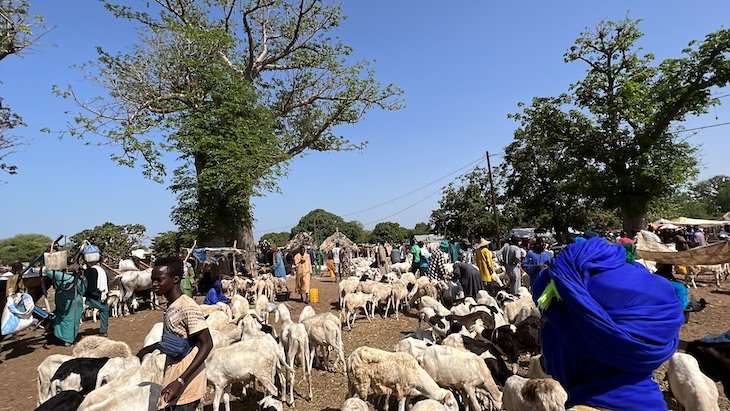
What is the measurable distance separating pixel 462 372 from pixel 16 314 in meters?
9.32

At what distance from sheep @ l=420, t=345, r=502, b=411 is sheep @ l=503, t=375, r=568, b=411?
677 millimetres

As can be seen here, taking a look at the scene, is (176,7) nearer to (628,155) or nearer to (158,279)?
(158,279)

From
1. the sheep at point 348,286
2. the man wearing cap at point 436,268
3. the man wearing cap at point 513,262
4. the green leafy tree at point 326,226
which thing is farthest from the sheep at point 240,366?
the green leafy tree at point 326,226

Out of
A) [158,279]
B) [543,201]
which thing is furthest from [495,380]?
[543,201]

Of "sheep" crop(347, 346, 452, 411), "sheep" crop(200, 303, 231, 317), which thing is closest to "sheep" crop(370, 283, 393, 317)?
"sheep" crop(200, 303, 231, 317)

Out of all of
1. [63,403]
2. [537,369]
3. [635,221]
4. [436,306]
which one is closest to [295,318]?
[436,306]

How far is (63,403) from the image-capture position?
3758 mm

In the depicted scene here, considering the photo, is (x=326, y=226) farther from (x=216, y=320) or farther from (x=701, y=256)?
(x=701, y=256)

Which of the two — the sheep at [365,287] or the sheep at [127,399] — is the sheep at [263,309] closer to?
the sheep at [365,287]

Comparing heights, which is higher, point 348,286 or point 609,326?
point 609,326

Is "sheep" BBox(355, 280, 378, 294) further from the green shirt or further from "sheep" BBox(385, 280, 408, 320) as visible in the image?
the green shirt

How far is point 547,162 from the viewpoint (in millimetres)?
29500

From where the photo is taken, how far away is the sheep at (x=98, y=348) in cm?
609

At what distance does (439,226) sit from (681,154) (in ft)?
64.9
